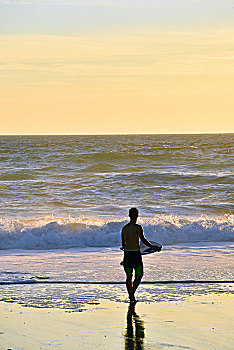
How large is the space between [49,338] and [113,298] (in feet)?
6.43

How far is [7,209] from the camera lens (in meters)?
20.3

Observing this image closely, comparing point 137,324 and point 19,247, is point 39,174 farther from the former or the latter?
point 137,324

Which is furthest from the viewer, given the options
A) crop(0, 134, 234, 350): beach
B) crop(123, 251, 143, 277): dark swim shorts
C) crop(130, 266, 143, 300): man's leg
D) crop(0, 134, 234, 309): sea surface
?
crop(0, 134, 234, 309): sea surface

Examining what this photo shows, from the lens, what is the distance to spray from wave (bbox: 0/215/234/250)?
14.4 metres

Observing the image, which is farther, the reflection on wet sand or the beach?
the beach

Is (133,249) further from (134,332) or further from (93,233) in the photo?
(93,233)

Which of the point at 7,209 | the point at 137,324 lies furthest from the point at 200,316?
the point at 7,209

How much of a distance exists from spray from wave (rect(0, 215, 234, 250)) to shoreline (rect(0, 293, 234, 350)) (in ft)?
22.5

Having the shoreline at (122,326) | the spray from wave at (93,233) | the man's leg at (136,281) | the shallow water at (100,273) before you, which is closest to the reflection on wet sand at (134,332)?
the shoreline at (122,326)

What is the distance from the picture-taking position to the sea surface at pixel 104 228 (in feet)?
28.1

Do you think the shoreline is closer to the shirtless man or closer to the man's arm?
the shirtless man

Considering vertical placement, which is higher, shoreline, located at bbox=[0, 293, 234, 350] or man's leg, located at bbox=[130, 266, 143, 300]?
man's leg, located at bbox=[130, 266, 143, 300]

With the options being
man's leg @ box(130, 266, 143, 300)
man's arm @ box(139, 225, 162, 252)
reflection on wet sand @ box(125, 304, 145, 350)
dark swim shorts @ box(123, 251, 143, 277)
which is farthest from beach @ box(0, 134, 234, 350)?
man's arm @ box(139, 225, 162, 252)

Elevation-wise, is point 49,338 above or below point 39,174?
below
